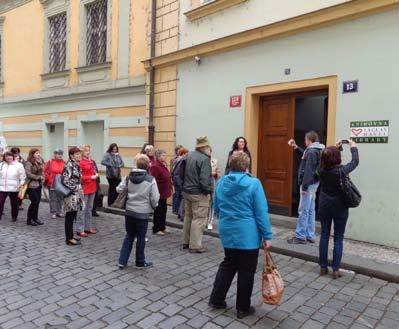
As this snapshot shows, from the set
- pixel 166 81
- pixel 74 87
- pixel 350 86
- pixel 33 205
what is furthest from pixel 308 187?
pixel 74 87

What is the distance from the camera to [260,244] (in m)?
3.89

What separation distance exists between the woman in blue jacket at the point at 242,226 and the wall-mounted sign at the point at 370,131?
11.1 ft

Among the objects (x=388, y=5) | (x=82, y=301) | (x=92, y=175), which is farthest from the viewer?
(x=92, y=175)

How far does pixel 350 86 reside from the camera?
6.73m

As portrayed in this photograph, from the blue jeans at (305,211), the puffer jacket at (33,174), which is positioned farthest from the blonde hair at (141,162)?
the puffer jacket at (33,174)

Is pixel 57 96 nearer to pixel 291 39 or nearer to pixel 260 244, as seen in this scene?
pixel 291 39

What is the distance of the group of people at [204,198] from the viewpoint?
12.5 feet

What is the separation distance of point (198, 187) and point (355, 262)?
2.35 m

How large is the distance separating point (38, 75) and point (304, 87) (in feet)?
34.4

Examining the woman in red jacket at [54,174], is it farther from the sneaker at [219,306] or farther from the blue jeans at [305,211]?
Result: the sneaker at [219,306]

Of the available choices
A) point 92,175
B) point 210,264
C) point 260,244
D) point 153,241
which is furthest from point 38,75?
point 260,244

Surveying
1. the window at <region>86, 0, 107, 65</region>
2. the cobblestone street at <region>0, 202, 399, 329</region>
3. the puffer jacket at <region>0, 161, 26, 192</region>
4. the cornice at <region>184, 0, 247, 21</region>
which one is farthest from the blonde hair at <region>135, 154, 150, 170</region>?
the window at <region>86, 0, 107, 65</region>

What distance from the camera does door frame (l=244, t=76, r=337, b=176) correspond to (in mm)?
6996

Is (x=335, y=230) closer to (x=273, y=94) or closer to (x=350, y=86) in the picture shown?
(x=350, y=86)
